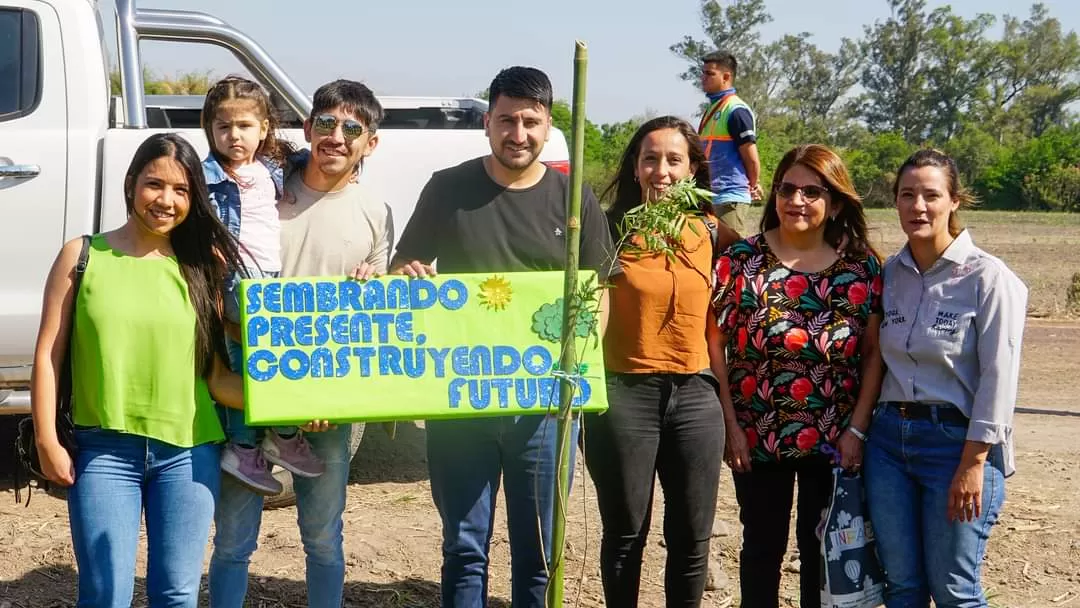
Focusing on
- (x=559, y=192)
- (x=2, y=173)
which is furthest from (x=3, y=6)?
(x=559, y=192)

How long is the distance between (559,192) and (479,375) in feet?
1.92

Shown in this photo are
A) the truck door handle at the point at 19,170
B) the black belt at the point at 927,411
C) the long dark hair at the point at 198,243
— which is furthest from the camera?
the truck door handle at the point at 19,170

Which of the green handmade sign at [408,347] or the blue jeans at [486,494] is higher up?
the green handmade sign at [408,347]

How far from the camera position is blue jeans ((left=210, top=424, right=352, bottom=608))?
3.43m

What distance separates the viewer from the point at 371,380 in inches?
129

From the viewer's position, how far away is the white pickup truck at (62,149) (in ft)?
16.2

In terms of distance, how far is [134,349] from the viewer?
9.89ft

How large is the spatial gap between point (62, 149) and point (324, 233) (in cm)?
213

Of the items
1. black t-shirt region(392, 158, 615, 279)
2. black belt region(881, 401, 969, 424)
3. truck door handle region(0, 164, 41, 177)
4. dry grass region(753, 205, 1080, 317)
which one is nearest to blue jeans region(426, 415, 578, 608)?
black t-shirt region(392, 158, 615, 279)

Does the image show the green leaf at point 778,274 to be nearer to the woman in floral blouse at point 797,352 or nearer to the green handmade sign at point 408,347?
the woman in floral blouse at point 797,352

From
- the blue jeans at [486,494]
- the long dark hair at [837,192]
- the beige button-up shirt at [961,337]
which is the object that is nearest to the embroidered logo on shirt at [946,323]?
the beige button-up shirt at [961,337]

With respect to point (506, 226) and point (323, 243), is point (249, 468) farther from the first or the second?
point (506, 226)

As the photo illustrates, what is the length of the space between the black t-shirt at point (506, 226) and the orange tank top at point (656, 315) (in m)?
0.15

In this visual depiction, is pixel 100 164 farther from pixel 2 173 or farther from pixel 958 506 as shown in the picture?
pixel 958 506
